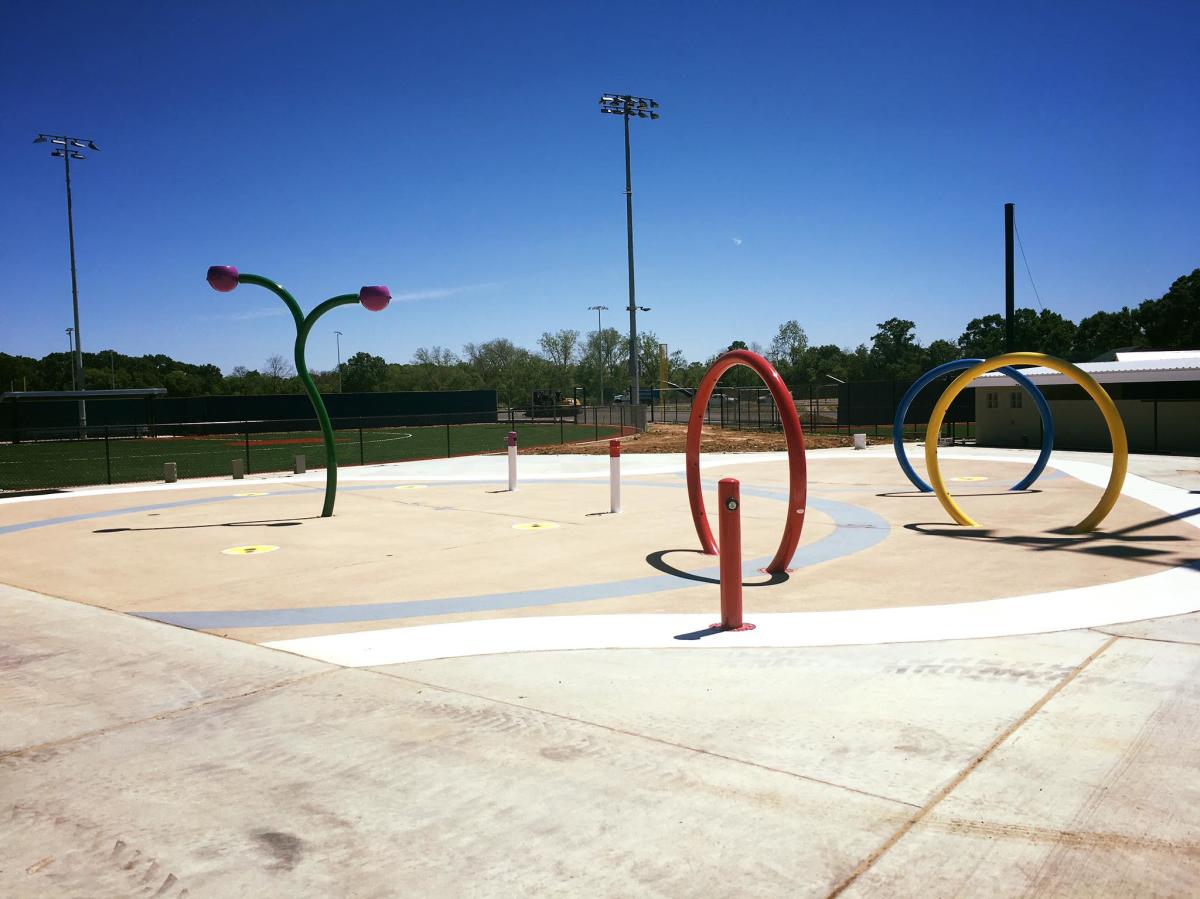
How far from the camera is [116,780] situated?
4.58m

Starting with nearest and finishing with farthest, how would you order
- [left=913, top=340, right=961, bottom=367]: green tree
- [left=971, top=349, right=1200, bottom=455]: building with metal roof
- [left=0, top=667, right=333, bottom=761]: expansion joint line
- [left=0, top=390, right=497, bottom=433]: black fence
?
[left=0, top=667, right=333, bottom=761]: expansion joint line → [left=971, top=349, right=1200, bottom=455]: building with metal roof → [left=0, top=390, right=497, bottom=433]: black fence → [left=913, top=340, right=961, bottom=367]: green tree

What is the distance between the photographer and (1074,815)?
13.1ft

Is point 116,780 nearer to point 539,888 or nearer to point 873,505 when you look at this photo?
point 539,888

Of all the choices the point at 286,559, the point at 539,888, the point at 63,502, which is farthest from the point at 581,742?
the point at 63,502

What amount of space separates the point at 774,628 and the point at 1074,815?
11.5ft

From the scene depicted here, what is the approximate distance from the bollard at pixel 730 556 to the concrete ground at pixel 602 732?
0.74 ft

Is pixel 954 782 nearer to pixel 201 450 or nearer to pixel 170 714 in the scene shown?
pixel 170 714

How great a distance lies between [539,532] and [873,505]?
602 centimetres

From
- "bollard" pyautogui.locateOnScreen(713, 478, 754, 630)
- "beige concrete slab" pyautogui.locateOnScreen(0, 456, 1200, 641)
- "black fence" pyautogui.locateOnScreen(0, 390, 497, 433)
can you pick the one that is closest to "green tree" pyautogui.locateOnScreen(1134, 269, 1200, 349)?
"black fence" pyautogui.locateOnScreen(0, 390, 497, 433)

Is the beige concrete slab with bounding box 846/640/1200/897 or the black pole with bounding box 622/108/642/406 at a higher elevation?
the black pole with bounding box 622/108/642/406

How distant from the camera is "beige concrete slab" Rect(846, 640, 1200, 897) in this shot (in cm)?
347

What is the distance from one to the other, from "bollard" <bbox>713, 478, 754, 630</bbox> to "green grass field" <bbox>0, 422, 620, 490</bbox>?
18280 millimetres

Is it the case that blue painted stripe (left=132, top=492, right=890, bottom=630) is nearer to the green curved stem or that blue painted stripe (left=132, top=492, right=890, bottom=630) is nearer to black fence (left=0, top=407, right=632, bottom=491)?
the green curved stem

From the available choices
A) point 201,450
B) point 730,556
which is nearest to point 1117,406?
point 730,556
